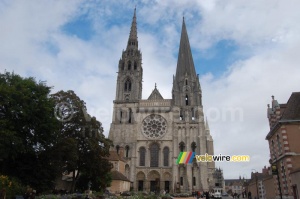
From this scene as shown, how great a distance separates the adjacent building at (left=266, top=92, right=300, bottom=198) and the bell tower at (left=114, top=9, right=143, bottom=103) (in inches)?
1428

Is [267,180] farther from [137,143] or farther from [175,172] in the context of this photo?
[137,143]

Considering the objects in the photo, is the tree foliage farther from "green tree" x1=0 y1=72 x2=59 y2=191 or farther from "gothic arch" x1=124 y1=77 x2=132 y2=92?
"gothic arch" x1=124 y1=77 x2=132 y2=92

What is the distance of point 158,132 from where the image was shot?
55406mm

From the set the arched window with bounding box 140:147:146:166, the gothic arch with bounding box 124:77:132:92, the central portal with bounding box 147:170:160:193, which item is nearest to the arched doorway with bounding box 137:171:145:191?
the central portal with bounding box 147:170:160:193

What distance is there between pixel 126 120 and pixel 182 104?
12225 millimetres

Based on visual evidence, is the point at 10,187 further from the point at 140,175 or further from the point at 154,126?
the point at 154,126

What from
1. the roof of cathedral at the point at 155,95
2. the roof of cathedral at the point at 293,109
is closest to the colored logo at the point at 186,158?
the roof of cathedral at the point at 155,95

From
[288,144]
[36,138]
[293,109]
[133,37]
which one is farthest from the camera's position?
[133,37]

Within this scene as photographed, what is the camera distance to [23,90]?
22.7 meters

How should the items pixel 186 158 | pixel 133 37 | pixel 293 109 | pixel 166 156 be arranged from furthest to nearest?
1. pixel 133 37
2. pixel 166 156
3. pixel 186 158
4. pixel 293 109

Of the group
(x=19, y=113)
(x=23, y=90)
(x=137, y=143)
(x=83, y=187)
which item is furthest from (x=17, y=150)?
(x=137, y=143)

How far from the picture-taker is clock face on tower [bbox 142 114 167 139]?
55250mm

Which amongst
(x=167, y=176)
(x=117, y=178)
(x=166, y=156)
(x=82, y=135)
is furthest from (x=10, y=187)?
(x=166, y=156)

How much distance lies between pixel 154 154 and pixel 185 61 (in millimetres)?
23040
